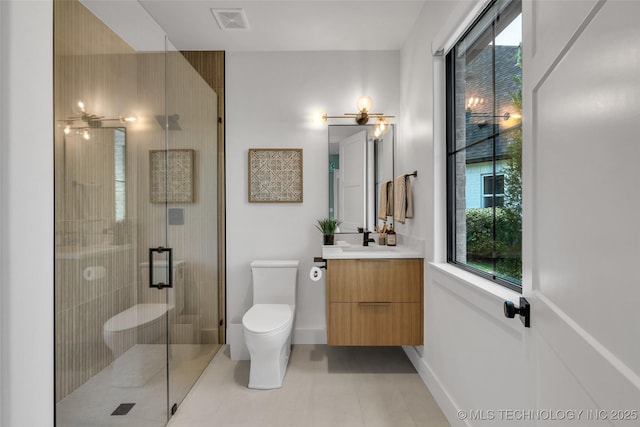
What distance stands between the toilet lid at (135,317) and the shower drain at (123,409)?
322 millimetres

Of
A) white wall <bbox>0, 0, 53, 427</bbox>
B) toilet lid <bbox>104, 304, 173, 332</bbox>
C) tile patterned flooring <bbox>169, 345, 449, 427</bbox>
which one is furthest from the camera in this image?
tile patterned flooring <bbox>169, 345, 449, 427</bbox>

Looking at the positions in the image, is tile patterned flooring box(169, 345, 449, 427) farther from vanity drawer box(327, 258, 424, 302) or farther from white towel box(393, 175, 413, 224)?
white towel box(393, 175, 413, 224)

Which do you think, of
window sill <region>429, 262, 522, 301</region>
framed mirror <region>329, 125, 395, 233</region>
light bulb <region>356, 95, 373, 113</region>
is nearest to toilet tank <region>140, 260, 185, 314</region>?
framed mirror <region>329, 125, 395, 233</region>

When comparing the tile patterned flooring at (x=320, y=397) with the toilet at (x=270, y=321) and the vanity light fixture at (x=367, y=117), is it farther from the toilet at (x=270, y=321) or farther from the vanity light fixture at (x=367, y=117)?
the vanity light fixture at (x=367, y=117)

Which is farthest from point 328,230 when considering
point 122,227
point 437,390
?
point 122,227

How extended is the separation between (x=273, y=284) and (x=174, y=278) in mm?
946

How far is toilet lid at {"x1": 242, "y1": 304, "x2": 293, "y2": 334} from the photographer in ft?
7.26

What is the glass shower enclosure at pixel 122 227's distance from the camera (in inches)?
45.9

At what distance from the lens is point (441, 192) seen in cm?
210

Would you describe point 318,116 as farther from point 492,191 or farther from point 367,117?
point 492,191

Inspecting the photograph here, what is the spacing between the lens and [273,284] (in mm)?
2822

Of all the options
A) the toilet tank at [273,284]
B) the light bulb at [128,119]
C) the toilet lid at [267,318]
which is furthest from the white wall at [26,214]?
the toilet tank at [273,284]

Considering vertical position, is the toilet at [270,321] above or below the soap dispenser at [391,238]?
below

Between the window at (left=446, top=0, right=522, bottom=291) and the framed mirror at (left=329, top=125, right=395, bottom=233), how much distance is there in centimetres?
96
